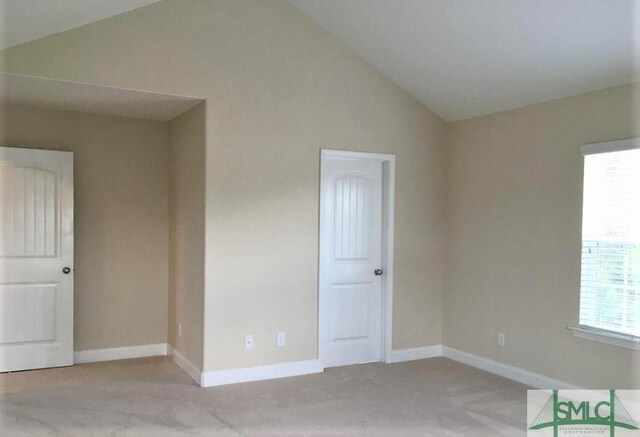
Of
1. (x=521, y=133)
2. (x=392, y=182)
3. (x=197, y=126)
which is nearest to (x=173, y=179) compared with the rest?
(x=197, y=126)

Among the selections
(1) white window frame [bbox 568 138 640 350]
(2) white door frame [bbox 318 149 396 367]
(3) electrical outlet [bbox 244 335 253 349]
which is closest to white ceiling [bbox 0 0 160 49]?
(2) white door frame [bbox 318 149 396 367]

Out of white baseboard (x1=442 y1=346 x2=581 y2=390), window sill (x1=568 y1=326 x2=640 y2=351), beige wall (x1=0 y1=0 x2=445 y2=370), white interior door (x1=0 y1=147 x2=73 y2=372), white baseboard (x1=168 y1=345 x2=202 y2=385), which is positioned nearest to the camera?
window sill (x1=568 y1=326 x2=640 y2=351)

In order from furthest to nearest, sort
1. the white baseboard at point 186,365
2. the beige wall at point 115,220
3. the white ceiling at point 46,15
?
1. the beige wall at point 115,220
2. the white baseboard at point 186,365
3. the white ceiling at point 46,15

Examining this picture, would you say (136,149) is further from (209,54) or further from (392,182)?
(392,182)

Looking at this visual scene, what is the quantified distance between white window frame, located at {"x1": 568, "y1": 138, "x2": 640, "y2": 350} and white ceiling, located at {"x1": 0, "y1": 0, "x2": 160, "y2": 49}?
358cm

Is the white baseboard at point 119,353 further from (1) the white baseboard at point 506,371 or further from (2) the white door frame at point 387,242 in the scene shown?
(1) the white baseboard at point 506,371

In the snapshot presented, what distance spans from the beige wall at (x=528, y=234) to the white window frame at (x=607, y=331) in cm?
5

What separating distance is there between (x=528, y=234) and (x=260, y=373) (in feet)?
8.67

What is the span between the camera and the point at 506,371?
4613mm

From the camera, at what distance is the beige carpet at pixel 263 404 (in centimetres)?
339

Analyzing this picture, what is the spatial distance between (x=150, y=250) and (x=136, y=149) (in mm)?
1050

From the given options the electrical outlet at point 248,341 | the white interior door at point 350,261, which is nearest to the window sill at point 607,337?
the white interior door at point 350,261

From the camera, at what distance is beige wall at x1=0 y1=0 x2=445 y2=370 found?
398 centimetres

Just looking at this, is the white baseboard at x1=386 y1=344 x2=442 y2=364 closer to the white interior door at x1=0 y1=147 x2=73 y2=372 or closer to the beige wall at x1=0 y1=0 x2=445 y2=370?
the beige wall at x1=0 y1=0 x2=445 y2=370
